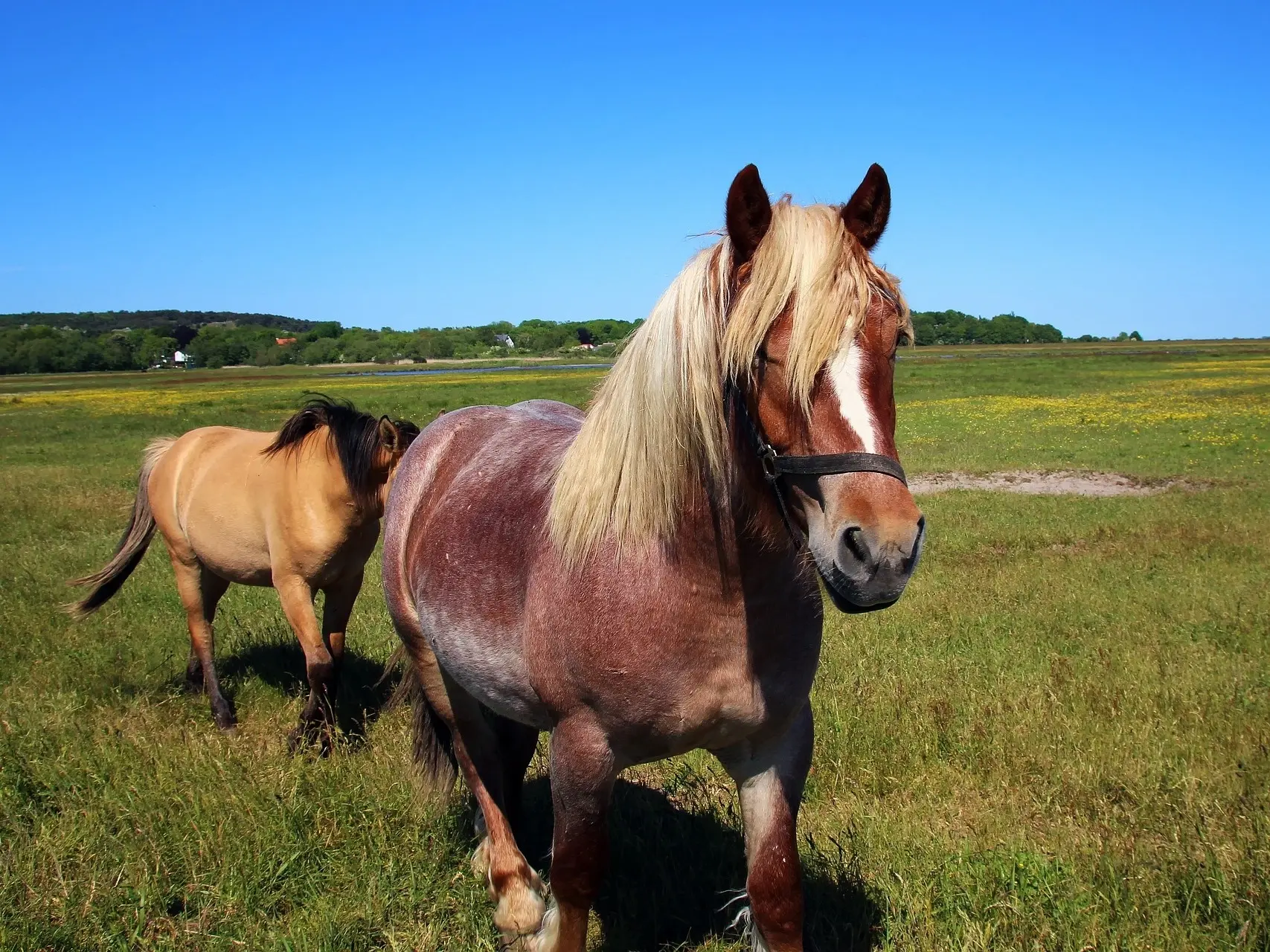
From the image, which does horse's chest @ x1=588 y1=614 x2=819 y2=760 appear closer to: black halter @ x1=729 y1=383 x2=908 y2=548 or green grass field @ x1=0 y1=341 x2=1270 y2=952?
black halter @ x1=729 y1=383 x2=908 y2=548

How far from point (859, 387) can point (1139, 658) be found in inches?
193

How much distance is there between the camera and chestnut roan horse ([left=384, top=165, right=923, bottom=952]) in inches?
77.4

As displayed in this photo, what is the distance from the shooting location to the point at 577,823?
2.65m

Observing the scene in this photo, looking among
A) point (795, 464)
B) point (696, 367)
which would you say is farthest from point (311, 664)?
point (795, 464)

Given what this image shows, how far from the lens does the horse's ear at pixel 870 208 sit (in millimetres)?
2168

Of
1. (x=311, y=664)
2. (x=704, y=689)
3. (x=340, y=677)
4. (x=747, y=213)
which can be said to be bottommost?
(x=340, y=677)

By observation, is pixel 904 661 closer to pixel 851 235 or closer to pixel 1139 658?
pixel 1139 658

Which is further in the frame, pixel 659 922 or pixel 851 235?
pixel 659 922

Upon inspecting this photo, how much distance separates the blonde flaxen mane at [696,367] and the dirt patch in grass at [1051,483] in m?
12.8

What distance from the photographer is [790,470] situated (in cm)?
201

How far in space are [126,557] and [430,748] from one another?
3.78 m

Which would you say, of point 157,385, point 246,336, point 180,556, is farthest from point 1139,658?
point 246,336

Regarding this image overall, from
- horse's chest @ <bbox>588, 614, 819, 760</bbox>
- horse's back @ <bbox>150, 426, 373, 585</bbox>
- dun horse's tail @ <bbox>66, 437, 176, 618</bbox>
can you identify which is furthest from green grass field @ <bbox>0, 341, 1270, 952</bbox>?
horse's chest @ <bbox>588, 614, 819, 760</bbox>

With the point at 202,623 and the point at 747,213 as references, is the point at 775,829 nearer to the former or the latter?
the point at 747,213
